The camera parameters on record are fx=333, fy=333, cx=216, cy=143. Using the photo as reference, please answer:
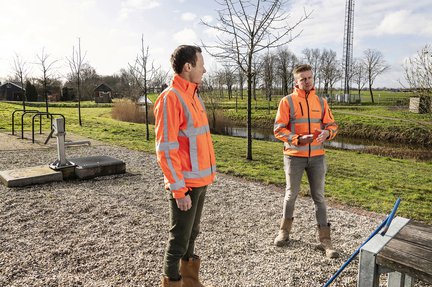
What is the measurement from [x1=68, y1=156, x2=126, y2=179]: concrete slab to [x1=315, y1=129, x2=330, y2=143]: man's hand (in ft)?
17.1

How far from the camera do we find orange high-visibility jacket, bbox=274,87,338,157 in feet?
12.2

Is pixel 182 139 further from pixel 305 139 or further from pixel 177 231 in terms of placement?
pixel 305 139

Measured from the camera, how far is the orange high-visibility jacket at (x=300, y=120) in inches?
146

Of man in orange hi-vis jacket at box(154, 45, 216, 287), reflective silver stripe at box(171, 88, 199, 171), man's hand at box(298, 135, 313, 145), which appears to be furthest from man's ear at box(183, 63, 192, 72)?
man's hand at box(298, 135, 313, 145)

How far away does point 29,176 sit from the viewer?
6625 mm

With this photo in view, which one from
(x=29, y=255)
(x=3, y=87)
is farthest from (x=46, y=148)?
(x=3, y=87)

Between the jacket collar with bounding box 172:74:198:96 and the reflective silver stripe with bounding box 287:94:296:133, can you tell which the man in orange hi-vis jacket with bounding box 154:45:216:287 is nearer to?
the jacket collar with bounding box 172:74:198:96

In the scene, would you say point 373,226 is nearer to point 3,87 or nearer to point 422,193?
point 422,193

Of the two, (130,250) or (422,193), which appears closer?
(130,250)

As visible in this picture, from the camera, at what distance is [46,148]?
11.1 m

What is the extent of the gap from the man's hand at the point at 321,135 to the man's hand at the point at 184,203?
5.74 ft

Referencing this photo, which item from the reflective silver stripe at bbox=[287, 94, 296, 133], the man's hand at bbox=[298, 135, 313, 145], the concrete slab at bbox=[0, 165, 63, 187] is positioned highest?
the reflective silver stripe at bbox=[287, 94, 296, 133]

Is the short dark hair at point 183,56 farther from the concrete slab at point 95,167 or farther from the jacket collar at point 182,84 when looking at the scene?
the concrete slab at point 95,167

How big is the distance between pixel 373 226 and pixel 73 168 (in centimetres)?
589
